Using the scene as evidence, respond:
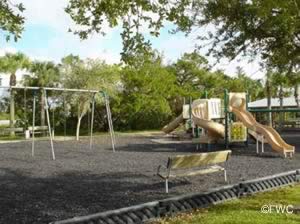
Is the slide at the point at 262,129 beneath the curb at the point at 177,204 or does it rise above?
above

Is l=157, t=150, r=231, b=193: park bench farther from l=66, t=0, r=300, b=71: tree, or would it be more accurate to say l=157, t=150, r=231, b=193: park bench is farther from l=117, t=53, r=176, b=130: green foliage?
l=117, t=53, r=176, b=130: green foliage

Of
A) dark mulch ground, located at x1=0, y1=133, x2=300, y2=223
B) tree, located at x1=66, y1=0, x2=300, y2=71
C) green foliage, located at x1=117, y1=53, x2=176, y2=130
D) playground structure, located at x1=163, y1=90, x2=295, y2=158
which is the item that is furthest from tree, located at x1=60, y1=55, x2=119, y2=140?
tree, located at x1=66, y1=0, x2=300, y2=71

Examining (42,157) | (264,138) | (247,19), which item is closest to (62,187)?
(247,19)

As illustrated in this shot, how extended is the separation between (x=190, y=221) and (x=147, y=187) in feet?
9.78

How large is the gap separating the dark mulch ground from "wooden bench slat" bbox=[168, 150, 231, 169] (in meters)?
0.45

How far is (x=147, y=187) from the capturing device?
9531mm

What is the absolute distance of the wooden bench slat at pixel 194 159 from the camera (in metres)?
9.02

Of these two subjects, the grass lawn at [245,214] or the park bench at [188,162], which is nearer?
the grass lawn at [245,214]

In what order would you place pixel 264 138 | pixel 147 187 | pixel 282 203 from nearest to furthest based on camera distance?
pixel 282 203 → pixel 147 187 → pixel 264 138

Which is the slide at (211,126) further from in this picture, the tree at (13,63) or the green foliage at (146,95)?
the tree at (13,63)

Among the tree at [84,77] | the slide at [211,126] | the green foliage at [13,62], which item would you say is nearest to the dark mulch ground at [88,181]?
the slide at [211,126]

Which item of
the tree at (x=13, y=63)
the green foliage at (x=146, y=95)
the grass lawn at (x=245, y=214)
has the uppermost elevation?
the tree at (x=13, y=63)

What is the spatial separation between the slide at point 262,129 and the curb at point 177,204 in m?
6.61

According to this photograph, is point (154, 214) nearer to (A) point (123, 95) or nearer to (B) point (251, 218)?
(B) point (251, 218)
